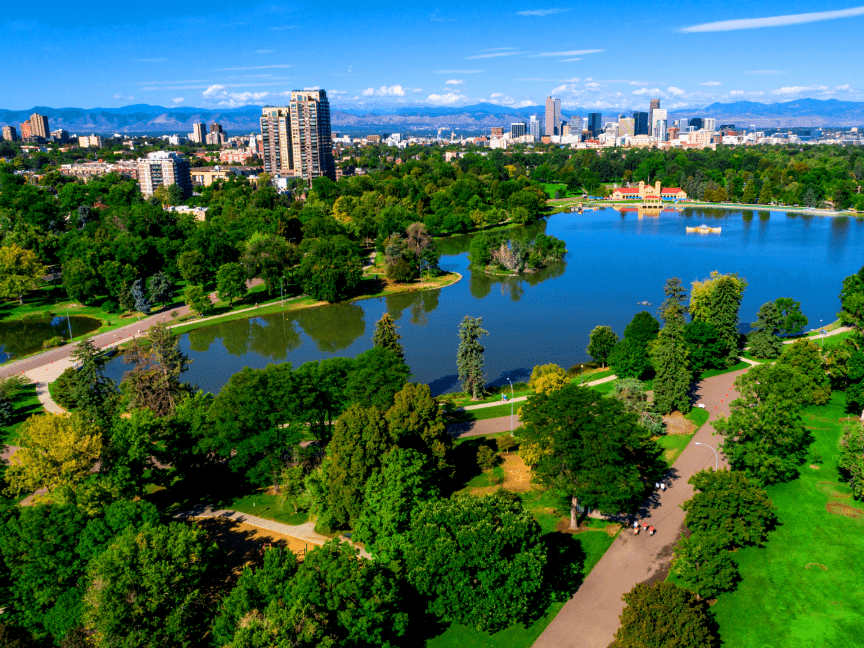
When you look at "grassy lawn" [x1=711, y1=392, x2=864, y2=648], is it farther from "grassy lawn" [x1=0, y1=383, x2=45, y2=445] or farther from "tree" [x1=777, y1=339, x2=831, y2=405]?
"grassy lawn" [x1=0, y1=383, x2=45, y2=445]

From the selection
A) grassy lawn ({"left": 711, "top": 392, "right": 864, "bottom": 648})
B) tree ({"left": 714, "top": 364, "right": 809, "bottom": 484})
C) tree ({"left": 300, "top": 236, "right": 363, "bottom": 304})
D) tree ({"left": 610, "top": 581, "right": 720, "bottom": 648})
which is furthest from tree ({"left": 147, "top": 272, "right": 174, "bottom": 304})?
tree ({"left": 610, "top": 581, "right": 720, "bottom": 648})

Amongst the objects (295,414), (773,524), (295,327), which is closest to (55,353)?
(295,327)

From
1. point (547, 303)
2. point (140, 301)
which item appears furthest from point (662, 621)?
point (140, 301)

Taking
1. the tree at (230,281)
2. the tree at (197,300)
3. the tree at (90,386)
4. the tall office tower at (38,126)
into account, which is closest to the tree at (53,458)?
the tree at (90,386)

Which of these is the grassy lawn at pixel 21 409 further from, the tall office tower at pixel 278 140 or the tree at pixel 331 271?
the tall office tower at pixel 278 140

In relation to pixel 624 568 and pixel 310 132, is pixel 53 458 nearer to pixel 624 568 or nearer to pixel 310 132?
pixel 624 568
